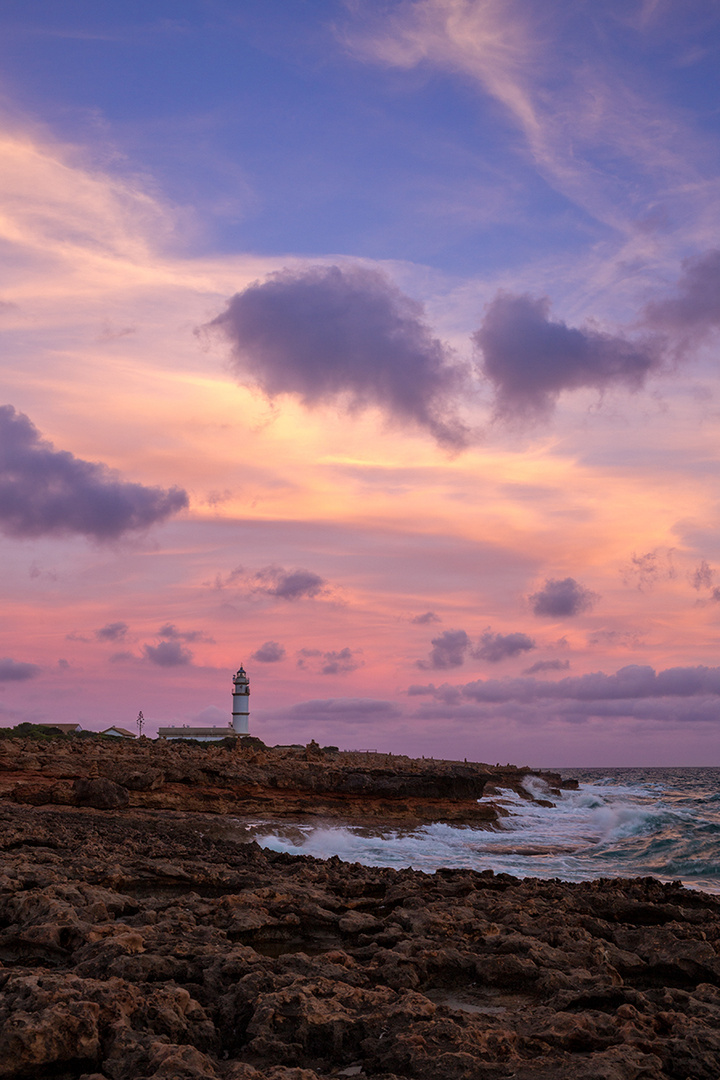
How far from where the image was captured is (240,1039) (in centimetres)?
595

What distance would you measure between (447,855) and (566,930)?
1541 centimetres

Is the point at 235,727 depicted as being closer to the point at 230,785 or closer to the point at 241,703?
the point at 241,703

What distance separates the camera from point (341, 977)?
7.23 metres

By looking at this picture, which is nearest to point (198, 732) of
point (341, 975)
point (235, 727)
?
point (235, 727)

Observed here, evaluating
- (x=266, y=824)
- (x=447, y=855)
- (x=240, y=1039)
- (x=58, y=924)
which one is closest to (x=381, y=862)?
(x=447, y=855)

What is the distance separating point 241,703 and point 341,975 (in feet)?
255

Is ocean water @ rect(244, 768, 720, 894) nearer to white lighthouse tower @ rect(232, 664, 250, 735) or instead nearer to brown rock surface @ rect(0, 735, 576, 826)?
brown rock surface @ rect(0, 735, 576, 826)

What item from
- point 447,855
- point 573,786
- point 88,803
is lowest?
point 573,786

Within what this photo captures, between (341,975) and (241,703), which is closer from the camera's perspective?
(341,975)

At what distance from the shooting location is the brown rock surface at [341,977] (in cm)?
533

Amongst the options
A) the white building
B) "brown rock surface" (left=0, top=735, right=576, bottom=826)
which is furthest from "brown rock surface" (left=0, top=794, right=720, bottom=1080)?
the white building

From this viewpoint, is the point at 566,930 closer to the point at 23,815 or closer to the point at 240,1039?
the point at 240,1039

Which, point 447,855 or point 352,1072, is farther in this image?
point 447,855

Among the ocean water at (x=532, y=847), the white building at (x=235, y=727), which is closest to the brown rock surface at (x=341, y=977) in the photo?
the ocean water at (x=532, y=847)
